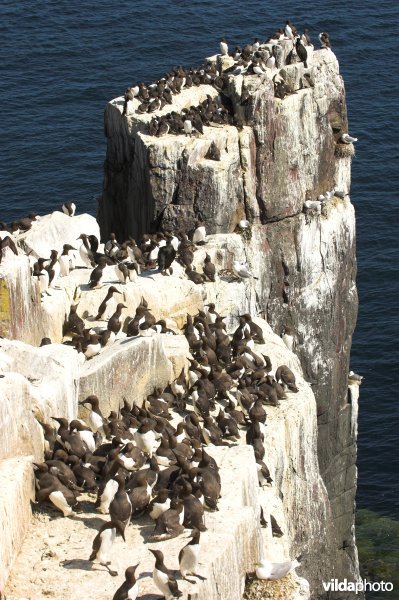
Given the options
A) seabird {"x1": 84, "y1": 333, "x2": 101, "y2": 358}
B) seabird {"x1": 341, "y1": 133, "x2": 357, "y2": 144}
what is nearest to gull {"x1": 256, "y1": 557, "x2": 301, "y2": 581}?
seabird {"x1": 84, "y1": 333, "x2": 101, "y2": 358}

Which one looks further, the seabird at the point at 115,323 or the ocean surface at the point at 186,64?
the ocean surface at the point at 186,64

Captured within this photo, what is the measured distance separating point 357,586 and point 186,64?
37938 millimetres

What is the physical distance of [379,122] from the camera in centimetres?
6694

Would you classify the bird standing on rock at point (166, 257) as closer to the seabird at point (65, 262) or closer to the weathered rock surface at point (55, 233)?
the seabird at point (65, 262)

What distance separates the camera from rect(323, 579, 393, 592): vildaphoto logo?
35.2 meters

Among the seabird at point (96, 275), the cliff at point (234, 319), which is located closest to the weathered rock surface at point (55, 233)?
the cliff at point (234, 319)

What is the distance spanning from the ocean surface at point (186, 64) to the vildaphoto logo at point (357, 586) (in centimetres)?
46

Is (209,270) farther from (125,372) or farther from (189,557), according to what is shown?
(189,557)

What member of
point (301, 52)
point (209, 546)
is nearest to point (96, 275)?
point (209, 546)

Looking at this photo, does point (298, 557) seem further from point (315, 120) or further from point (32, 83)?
point (32, 83)

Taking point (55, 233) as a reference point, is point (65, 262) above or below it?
above

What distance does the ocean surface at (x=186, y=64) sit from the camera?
50.8 m

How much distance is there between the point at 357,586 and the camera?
3891 centimetres

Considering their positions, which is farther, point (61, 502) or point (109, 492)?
point (61, 502)
